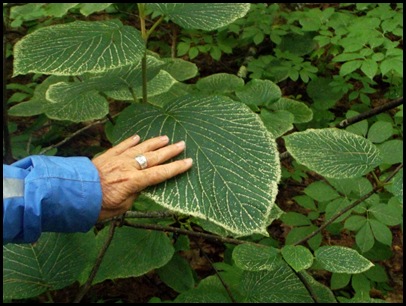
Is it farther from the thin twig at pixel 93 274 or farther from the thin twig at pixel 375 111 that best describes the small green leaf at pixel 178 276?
the thin twig at pixel 375 111

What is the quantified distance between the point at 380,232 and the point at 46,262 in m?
1.16

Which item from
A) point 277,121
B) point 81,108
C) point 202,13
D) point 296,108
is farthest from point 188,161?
point 296,108

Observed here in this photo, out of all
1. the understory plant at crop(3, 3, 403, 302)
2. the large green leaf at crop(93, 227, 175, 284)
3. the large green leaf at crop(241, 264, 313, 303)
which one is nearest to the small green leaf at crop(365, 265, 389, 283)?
the understory plant at crop(3, 3, 403, 302)

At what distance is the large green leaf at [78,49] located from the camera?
1.00 meters

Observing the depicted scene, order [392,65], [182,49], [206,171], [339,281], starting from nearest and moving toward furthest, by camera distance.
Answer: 1. [206,171]
2. [339,281]
3. [392,65]
4. [182,49]

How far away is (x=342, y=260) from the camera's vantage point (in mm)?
1164

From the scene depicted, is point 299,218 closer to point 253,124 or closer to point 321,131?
point 321,131

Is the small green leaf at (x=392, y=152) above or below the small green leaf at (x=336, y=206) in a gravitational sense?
above

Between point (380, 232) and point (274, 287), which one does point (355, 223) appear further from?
point (274, 287)

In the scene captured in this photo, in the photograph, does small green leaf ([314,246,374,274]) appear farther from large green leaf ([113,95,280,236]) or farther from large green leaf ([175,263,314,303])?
large green leaf ([113,95,280,236])

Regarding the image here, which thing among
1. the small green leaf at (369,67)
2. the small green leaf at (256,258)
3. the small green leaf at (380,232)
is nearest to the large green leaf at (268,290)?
the small green leaf at (256,258)

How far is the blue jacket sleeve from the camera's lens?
99 centimetres

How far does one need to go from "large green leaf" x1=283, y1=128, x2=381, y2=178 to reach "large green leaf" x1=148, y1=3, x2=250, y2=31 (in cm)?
38

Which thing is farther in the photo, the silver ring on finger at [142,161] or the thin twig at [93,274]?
Result: the thin twig at [93,274]
